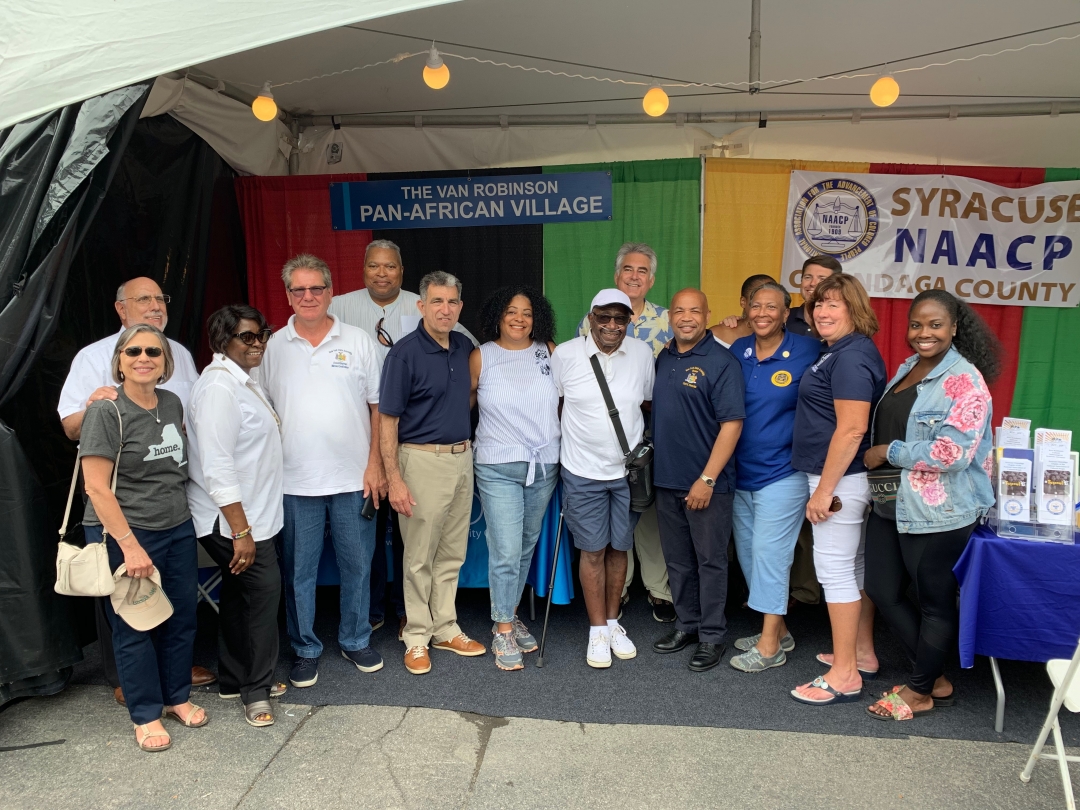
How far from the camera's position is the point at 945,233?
472cm

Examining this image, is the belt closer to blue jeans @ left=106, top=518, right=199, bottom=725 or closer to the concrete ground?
blue jeans @ left=106, top=518, right=199, bottom=725

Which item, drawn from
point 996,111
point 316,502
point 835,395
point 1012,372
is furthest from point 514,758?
point 996,111

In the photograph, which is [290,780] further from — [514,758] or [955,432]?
[955,432]

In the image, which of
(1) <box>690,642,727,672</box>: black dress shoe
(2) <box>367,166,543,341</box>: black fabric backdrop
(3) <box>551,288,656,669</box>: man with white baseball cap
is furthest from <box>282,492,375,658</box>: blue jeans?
(2) <box>367,166,543,341</box>: black fabric backdrop

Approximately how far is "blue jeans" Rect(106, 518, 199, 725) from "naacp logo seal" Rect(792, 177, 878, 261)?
388cm

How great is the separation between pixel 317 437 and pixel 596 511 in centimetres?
114

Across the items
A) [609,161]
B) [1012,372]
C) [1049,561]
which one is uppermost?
[609,161]

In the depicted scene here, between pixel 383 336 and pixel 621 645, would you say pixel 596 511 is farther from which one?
pixel 383 336

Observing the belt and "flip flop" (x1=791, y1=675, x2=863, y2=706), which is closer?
"flip flop" (x1=791, y1=675, x2=863, y2=706)

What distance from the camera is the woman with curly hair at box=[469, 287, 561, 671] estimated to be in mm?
3080

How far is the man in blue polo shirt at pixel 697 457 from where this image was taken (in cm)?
293

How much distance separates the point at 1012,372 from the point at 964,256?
81 centimetres

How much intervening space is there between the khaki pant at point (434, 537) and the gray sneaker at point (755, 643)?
1.22 meters

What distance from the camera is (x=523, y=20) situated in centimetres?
371
